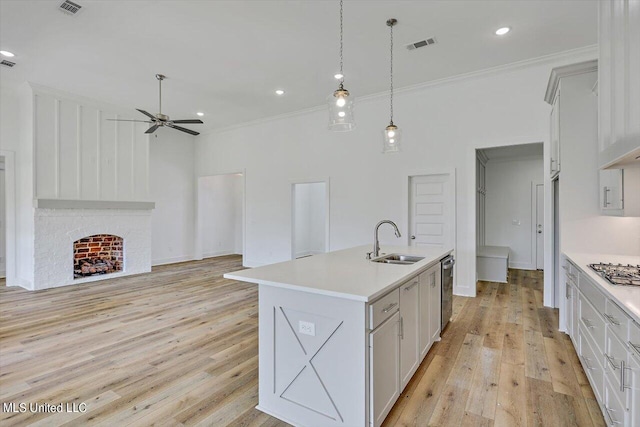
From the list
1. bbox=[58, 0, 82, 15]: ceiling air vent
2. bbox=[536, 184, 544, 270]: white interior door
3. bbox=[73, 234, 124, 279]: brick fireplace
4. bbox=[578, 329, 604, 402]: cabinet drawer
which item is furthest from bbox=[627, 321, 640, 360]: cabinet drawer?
bbox=[73, 234, 124, 279]: brick fireplace

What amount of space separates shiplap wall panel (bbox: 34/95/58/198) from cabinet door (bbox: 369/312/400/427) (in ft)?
20.7

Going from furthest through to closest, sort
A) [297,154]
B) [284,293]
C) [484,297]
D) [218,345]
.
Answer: [297,154] < [484,297] < [218,345] < [284,293]

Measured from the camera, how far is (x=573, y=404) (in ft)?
7.18

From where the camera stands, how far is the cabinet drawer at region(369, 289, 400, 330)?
1.76m

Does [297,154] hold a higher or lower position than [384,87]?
lower

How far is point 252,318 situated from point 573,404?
3.10 metres

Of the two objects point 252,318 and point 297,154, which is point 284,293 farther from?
point 297,154

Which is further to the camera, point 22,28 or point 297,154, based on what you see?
point 297,154

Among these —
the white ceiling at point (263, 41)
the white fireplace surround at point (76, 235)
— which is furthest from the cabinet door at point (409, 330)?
the white fireplace surround at point (76, 235)

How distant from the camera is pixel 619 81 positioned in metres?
1.90

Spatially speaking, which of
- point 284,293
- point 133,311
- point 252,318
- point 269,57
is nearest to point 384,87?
point 269,57

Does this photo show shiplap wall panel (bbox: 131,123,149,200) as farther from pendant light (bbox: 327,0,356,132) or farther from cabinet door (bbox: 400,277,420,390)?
cabinet door (bbox: 400,277,420,390)

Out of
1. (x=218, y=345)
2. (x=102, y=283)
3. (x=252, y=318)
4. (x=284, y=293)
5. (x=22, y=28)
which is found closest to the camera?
(x=284, y=293)

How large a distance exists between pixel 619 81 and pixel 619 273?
1224mm
